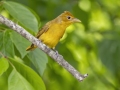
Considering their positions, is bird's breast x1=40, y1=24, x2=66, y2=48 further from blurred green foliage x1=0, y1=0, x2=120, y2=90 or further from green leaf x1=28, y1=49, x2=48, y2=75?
blurred green foliage x1=0, y1=0, x2=120, y2=90

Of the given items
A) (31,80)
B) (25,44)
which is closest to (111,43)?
(25,44)

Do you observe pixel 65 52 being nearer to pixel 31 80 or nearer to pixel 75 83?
pixel 75 83

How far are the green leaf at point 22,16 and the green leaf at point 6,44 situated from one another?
0.18m

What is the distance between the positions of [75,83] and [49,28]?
2274mm

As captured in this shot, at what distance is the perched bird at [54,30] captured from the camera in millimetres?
4844

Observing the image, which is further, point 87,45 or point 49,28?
point 87,45

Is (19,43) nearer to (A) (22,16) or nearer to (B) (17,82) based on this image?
(A) (22,16)

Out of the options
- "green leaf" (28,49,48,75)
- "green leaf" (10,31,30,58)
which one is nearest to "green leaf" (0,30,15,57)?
"green leaf" (10,31,30,58)

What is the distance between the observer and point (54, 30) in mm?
5023

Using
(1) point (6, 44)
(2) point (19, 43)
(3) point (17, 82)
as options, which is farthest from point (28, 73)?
(2) point (19, 43)

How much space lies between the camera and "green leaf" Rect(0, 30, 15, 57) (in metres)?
3.89

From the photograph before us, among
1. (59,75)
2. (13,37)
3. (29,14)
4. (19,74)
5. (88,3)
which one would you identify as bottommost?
(19,74)

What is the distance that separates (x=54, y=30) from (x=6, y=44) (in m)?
1.21

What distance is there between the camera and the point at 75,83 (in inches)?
279
